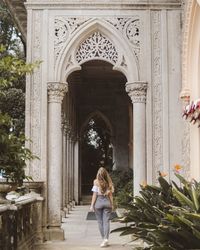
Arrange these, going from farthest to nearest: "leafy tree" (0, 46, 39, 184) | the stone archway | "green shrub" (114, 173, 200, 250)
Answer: the stone archway
"leafy tree" (0, 46, 39, 184)
"green shrub" (114, 173, 200, 250)

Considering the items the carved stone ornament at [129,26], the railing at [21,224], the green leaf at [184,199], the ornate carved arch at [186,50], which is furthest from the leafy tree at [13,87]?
the green leaf at [184,199]

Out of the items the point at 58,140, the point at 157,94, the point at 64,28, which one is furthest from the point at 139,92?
the point at 64,28

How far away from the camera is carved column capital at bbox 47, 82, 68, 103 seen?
10.0 metres

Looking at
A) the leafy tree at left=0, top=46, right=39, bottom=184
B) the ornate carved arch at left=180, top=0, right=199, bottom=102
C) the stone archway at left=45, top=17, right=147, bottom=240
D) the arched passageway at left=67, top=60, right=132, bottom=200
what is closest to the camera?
the leafy tree at left=0, top=46, right=39, bottom=184

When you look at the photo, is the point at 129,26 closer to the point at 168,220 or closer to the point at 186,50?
the point at 186,50

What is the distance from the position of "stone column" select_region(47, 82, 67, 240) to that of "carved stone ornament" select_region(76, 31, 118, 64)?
67 cm

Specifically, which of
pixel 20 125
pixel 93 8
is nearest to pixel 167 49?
pixel 93 8

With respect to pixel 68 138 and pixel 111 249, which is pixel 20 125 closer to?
pixel 68 138

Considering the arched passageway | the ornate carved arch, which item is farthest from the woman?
the arched passageway

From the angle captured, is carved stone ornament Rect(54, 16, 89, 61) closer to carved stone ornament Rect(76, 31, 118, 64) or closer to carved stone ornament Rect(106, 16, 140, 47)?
carved stone ornament Rect(76, 31, 118, 64)

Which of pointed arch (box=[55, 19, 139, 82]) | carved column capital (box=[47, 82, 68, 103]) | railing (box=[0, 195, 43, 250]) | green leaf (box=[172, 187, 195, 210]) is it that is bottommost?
railing (box=[0, 195, 43, 250])

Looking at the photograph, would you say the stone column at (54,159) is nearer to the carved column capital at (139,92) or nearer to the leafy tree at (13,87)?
the carved column capital at (139,92)

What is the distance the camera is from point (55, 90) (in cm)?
1004

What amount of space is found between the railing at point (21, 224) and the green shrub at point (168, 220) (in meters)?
1.70
